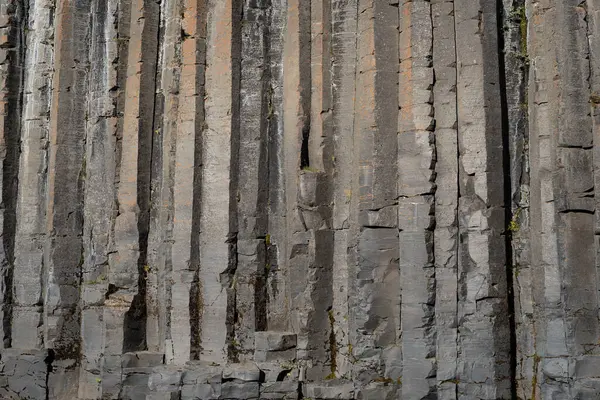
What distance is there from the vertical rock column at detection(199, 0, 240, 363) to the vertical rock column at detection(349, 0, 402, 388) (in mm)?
1376

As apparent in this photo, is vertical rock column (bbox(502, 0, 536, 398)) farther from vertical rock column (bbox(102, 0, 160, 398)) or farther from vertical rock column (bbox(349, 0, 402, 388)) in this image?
vertical rock column (bbox(102, 0, 160, 398))

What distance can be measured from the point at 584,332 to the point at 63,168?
20.1ft

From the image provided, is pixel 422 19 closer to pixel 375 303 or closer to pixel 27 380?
pixel 375 303

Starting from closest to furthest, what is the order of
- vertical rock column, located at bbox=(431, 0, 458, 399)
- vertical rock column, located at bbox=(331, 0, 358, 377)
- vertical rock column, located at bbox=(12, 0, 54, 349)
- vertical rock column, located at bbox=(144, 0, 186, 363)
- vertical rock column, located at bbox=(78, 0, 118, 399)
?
vertical rock column, located at bbox=(431, 0, 458, 399) < vertical rock column, located at bbox=(331, 0, 358, 377) < vertical rock column, located at bbox=(144, 0, 186, 363) < vertical rock column, located at bbox=(78, 0, 118, 399) < vertical rock column, located at bbox=(12, 0, 54, 349)

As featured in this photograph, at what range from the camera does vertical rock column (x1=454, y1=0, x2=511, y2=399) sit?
8.91 m

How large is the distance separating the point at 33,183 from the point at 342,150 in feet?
12.5

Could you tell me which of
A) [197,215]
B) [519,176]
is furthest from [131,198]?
[519,176]

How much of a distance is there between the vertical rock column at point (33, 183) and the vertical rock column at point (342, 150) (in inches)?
141

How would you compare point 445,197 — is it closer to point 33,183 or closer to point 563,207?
point 563,207

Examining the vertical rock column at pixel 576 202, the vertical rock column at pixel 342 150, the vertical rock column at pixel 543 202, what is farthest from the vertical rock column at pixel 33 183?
the vertical rock column at pixel 576 202

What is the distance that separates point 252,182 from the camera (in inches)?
385

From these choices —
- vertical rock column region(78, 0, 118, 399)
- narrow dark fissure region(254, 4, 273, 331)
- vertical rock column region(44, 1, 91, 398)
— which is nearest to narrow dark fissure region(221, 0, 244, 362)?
narrow dark fissure region(254, 4, 273, 331)

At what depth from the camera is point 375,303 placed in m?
9.20

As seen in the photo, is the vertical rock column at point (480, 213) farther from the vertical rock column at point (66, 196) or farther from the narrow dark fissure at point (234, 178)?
the vertical rock column at point (66, 196)
